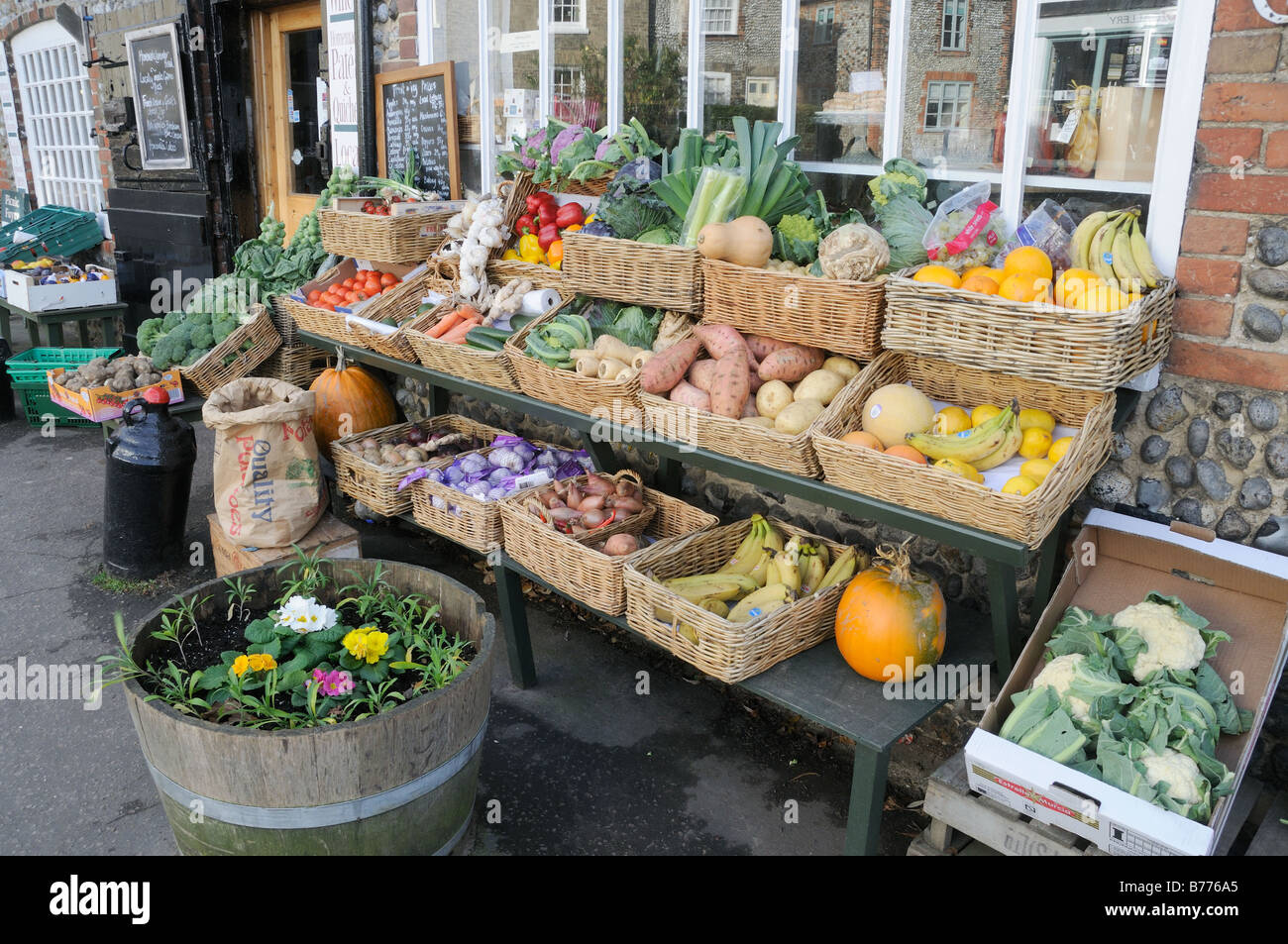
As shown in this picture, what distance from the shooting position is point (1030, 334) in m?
2.51

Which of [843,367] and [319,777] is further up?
[843,367]

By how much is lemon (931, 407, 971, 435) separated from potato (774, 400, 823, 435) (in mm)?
359

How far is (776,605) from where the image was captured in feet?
10.1

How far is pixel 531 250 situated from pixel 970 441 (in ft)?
7.86

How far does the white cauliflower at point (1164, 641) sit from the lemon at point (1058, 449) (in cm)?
47

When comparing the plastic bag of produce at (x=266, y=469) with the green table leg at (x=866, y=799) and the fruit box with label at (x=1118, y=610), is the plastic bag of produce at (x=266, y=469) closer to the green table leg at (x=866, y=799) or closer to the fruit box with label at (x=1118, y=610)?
the green table leg at (x=866, y=799)

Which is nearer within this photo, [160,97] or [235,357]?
[235,357]

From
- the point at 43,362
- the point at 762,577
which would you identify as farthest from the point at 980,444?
the point at 43,362

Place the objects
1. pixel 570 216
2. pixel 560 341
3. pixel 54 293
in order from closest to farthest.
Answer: pixel 560 341 → pixel 570 216 → pixel 54 293

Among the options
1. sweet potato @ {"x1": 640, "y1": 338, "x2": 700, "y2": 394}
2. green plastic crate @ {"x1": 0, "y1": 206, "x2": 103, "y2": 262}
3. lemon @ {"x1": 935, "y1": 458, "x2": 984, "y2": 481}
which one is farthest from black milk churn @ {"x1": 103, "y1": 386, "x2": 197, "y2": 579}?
green plastic crate @ {"x1": 0, "y1": 206, "x2": 103, "y2": 262}

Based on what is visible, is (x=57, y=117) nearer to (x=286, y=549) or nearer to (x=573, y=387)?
(x=286, y=549)

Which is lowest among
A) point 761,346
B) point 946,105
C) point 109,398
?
point 109,398

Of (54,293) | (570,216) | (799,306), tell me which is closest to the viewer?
(799,306)
